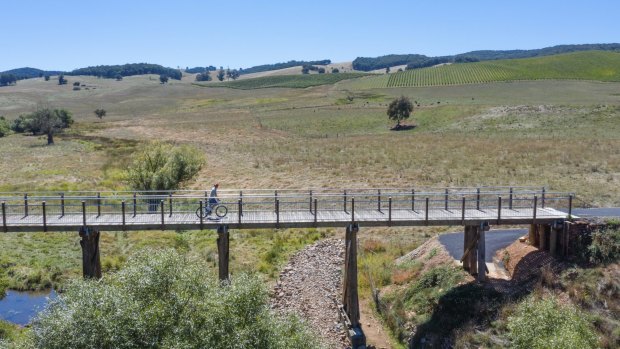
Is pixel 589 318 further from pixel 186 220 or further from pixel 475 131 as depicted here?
pixel 475 131

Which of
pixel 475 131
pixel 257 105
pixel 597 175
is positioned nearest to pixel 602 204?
pixel 597 175

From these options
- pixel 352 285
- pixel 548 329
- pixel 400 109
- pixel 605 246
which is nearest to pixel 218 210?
pixel 352 285

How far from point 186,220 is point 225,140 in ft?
197

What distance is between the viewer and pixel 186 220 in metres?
23.4

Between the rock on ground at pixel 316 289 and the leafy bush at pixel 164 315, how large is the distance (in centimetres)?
684

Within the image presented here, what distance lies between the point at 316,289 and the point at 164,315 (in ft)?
45.3

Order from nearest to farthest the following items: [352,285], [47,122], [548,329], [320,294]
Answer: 1. [548,329]
2. [352,285]
3. [320,294]
4. [47,122]

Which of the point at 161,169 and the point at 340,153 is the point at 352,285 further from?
the point at 340,153

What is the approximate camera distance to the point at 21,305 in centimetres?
2553

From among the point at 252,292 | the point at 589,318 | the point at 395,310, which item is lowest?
the point at 395,310

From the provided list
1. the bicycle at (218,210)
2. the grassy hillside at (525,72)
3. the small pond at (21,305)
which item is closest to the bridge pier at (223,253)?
the bicycle at (218,210)

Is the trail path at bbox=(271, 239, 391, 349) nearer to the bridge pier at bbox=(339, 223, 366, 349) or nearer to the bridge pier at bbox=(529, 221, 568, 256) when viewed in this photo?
the bridge pier at bbox=(339, 223, 366, 349)

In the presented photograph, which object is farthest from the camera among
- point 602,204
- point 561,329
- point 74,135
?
point 74,135

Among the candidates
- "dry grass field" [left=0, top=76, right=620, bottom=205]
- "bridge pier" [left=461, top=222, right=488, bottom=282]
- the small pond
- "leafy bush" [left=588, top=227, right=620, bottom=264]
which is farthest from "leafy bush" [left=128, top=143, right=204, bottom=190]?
"leafy bush" [left=588, top=227, right=620, bottom=264]
